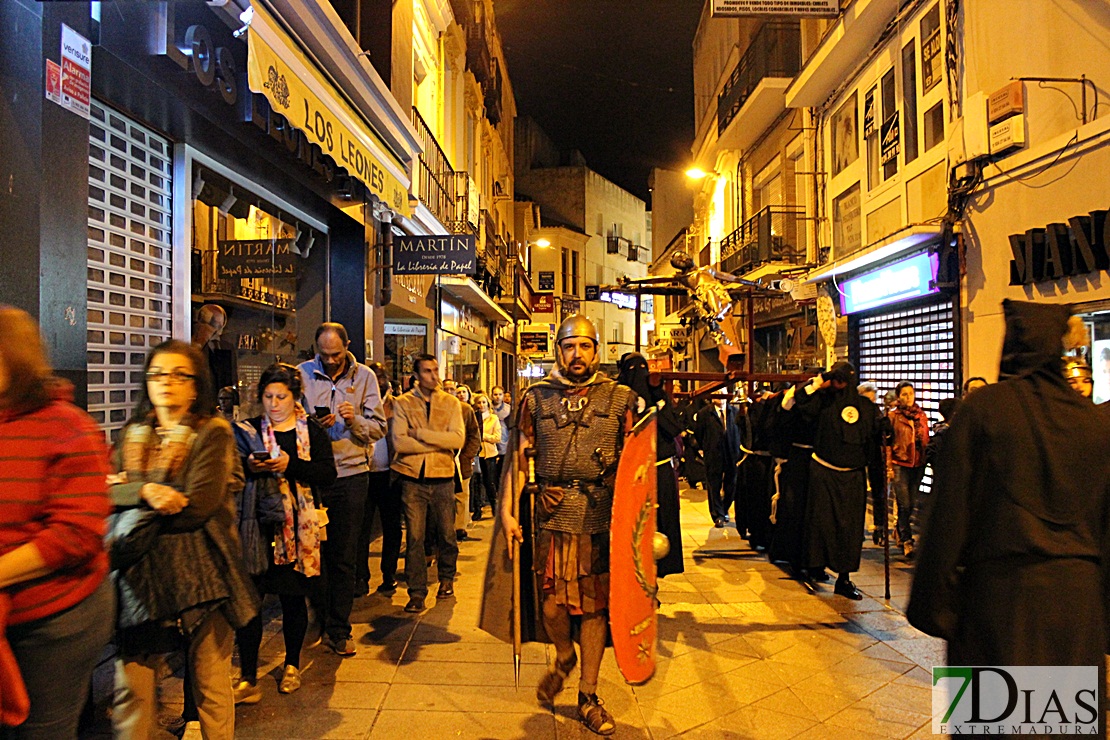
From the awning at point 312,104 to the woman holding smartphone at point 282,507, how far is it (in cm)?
238

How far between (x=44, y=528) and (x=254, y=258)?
5592 millimetres

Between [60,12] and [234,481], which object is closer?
[234,481]

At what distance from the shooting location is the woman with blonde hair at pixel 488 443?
10016mm

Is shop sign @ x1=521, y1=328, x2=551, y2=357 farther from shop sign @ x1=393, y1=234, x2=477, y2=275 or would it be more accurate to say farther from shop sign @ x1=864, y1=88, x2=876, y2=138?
shop sign @ x1=393, y1=234, x2=477, y2=275

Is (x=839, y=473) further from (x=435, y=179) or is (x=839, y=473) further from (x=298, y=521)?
(x=435, y=179)

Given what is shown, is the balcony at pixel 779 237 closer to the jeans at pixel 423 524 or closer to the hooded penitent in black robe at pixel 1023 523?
the jeans at pixel 423 524

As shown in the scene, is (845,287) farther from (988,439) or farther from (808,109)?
(988,439)

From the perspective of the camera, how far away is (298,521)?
396 centimetres

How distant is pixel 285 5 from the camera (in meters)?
5.88

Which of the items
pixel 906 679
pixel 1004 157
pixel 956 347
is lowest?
pixel 906 679

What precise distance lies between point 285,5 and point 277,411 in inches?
149

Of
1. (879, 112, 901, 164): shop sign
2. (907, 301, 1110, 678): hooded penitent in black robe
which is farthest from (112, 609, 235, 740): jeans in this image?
(879, 112, 901, 164): shop sign

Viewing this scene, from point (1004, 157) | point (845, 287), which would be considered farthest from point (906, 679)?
point (845, 287)

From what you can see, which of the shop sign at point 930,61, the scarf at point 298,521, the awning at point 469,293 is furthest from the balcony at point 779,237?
the scarf at point 298,521
